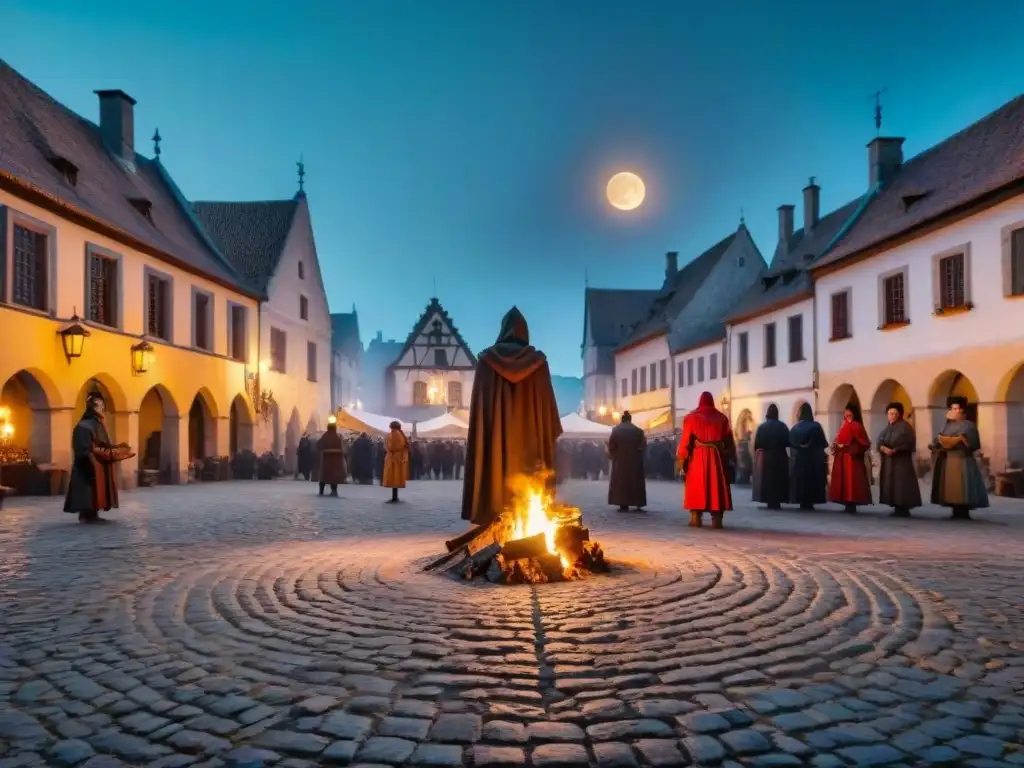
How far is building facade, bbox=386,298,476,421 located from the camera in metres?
51.8

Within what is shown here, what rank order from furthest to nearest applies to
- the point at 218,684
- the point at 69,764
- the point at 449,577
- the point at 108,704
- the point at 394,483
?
the point at 394,483 → the point at 449,577 → the point at 218,684 → the point at 108,704 → the point at 69,764

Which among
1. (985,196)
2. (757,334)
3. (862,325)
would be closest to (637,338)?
(757,334)

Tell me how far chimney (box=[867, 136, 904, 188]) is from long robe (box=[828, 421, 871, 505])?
1656cm

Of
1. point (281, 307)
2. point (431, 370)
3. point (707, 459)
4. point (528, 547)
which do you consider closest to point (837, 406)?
point (707, 459)

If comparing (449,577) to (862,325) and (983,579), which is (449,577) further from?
(862,325)

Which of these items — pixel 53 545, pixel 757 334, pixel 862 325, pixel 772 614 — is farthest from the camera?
pixel 757 334

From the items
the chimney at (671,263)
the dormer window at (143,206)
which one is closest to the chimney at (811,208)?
the chimney at (671,263)

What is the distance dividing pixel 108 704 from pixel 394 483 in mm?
13742

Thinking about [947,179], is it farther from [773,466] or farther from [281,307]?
[281,307]

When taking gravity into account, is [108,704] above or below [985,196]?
below

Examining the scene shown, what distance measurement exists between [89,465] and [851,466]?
12.8m

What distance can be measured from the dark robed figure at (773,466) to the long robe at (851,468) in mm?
972

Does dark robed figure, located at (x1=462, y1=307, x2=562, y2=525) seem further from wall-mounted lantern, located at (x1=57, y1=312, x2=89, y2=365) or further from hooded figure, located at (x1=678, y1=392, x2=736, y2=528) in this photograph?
wall-mounted lantern, located at (x1=57, y1=312, x2=89, y2=365)

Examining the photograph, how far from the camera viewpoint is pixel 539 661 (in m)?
4.46
